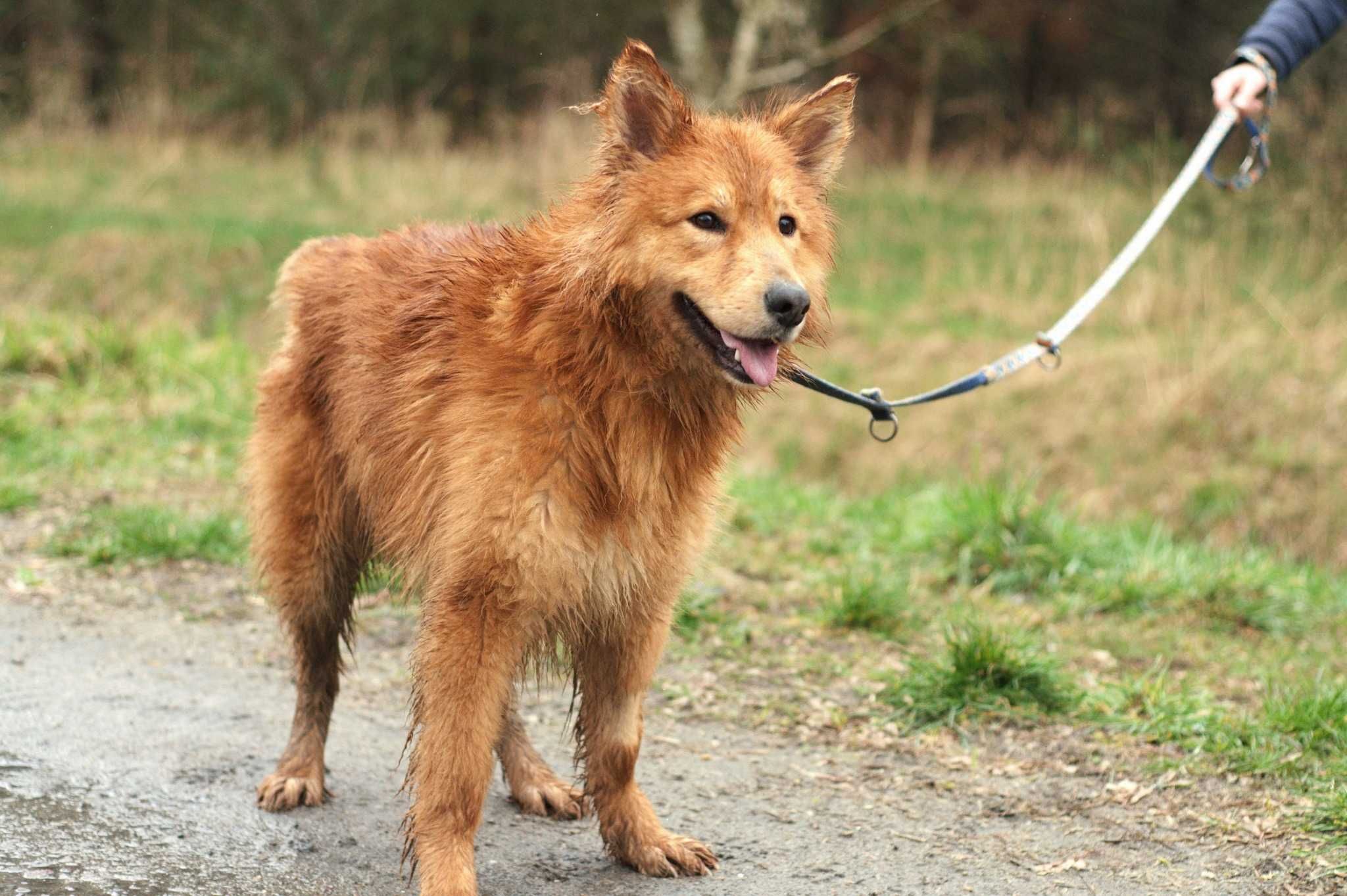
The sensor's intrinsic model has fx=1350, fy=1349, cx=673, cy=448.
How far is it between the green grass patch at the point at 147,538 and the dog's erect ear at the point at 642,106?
350 centimetres

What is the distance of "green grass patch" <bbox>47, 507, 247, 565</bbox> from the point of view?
6152 mm

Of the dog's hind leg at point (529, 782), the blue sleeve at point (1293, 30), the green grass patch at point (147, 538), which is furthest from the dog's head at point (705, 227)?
the green grass patch at point (147, 538)

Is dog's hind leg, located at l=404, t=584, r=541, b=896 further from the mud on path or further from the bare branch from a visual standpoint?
the bare branch

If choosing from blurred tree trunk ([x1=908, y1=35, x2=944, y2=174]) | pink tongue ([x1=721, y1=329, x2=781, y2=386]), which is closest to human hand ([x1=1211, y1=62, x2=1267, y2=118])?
pink tongue ([x1=721, y1=329, x2=781, y2=386])

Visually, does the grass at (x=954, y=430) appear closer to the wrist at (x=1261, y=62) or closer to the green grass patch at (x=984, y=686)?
the green grass patch at (x=984, y=686)

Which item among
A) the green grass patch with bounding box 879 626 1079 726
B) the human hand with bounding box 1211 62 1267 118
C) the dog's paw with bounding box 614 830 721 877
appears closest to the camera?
the dog's paw with bounding box 614 830 721 877

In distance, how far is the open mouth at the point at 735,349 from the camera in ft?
10.4

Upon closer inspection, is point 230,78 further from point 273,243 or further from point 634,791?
point 634,791

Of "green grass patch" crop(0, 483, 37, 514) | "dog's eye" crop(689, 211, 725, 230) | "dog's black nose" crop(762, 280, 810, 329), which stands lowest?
"green grass patch" crop(0, 483, 37, 514)

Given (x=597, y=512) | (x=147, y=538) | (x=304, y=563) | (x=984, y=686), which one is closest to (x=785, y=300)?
(x=597, y=512)

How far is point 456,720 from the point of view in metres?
3.26

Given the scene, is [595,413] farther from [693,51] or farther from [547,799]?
[693,51]

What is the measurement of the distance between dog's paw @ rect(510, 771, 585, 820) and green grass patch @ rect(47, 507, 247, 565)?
2.54 meters

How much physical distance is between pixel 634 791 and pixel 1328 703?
2459 millimetres
